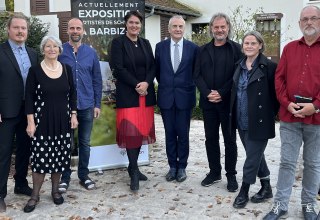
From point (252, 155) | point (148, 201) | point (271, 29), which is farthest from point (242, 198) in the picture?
point (271, 29)

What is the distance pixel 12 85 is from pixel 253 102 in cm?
252

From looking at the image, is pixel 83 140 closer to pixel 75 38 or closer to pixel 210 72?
pixel 75 38

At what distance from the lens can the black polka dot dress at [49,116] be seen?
14.0 ft

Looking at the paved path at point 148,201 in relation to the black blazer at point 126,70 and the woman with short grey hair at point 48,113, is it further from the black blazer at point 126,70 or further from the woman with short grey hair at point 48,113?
the black blazer at point 126,70

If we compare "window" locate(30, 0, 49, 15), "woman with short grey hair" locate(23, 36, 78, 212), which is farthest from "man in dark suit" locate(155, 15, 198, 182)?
"window" locate(30, 0, 49, 15)

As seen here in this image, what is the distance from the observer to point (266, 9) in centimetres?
1647

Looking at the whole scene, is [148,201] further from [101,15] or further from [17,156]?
[101,15]

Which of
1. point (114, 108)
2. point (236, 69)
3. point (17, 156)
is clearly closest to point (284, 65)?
point (236, 69)

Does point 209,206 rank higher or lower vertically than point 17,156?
lower

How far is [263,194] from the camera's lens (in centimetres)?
461

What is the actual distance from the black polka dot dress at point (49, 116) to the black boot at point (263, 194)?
2.17 meters

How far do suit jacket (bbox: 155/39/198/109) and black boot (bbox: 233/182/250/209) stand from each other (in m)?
1.26

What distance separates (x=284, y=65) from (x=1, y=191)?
327cm

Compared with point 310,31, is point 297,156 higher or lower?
lower
